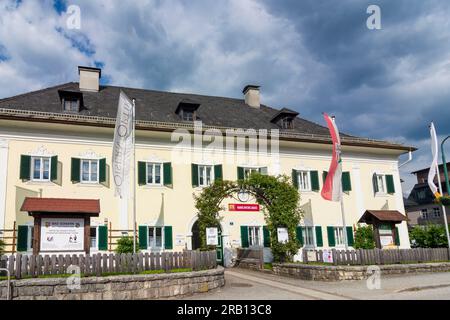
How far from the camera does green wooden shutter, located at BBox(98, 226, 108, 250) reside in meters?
18.6

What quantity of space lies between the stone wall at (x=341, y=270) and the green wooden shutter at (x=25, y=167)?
11575mm

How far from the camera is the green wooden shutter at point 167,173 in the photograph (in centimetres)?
2070

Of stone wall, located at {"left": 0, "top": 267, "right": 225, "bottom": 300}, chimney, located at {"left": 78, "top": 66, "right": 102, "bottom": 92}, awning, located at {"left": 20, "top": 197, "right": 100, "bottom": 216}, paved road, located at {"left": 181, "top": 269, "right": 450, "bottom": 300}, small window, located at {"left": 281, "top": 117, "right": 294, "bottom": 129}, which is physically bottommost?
paved road, located at {"left": 181, "top": 269, "right": 450, "bottom": 300}

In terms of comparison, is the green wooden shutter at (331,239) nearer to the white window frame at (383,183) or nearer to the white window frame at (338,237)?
the white window frame at (338,237)

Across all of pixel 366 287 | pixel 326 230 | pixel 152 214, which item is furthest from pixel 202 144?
pixel 366 287

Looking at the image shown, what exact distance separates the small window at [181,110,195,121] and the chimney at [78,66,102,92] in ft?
18.4

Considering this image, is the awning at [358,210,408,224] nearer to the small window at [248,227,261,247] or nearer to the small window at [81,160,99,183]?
the small window at [248,227,261,247]

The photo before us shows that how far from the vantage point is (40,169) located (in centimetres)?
1878

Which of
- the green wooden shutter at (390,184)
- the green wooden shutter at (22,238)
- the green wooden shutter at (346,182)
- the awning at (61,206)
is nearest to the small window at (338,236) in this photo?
the green wooden shutter at (346,182)

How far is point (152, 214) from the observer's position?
20219 mm

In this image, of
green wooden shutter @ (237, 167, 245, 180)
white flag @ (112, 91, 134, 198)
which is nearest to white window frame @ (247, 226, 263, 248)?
green wooden shutter @ (237, 167, 245, 180)
